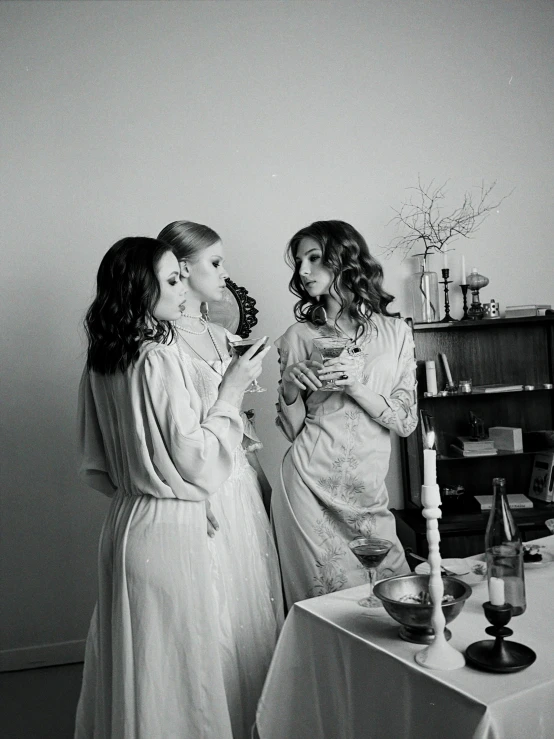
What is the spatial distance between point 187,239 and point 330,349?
68 centimetres

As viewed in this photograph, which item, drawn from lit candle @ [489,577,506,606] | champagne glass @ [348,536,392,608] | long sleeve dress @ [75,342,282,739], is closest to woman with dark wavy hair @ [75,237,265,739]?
long sleeve dress @ [75,342,282,739]

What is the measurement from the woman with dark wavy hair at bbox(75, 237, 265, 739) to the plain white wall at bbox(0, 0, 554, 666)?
1.60 meters

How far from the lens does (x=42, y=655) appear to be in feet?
11.0

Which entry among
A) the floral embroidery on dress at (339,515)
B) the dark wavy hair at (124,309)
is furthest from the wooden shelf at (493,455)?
the dark wavy hair at (124,309)

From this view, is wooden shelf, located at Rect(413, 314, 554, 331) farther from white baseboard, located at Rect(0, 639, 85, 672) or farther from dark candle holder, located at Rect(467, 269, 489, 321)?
white baseboard, located at Rect(0, 639, 85, 672)

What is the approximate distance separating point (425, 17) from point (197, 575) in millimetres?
3206

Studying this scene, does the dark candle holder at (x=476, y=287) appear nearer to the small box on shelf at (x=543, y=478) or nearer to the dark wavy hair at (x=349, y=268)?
the small box on shelf at (x=543, y=478)

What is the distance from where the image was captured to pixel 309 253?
8.54 ft

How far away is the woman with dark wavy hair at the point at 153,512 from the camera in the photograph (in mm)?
1772

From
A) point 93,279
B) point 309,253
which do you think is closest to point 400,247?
point 309,253

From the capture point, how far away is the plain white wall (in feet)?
11.0

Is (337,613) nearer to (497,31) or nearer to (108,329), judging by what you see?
(108,329)

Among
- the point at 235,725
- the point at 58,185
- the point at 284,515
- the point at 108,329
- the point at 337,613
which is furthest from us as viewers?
the point at 58,185

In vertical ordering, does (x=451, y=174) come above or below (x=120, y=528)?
above
